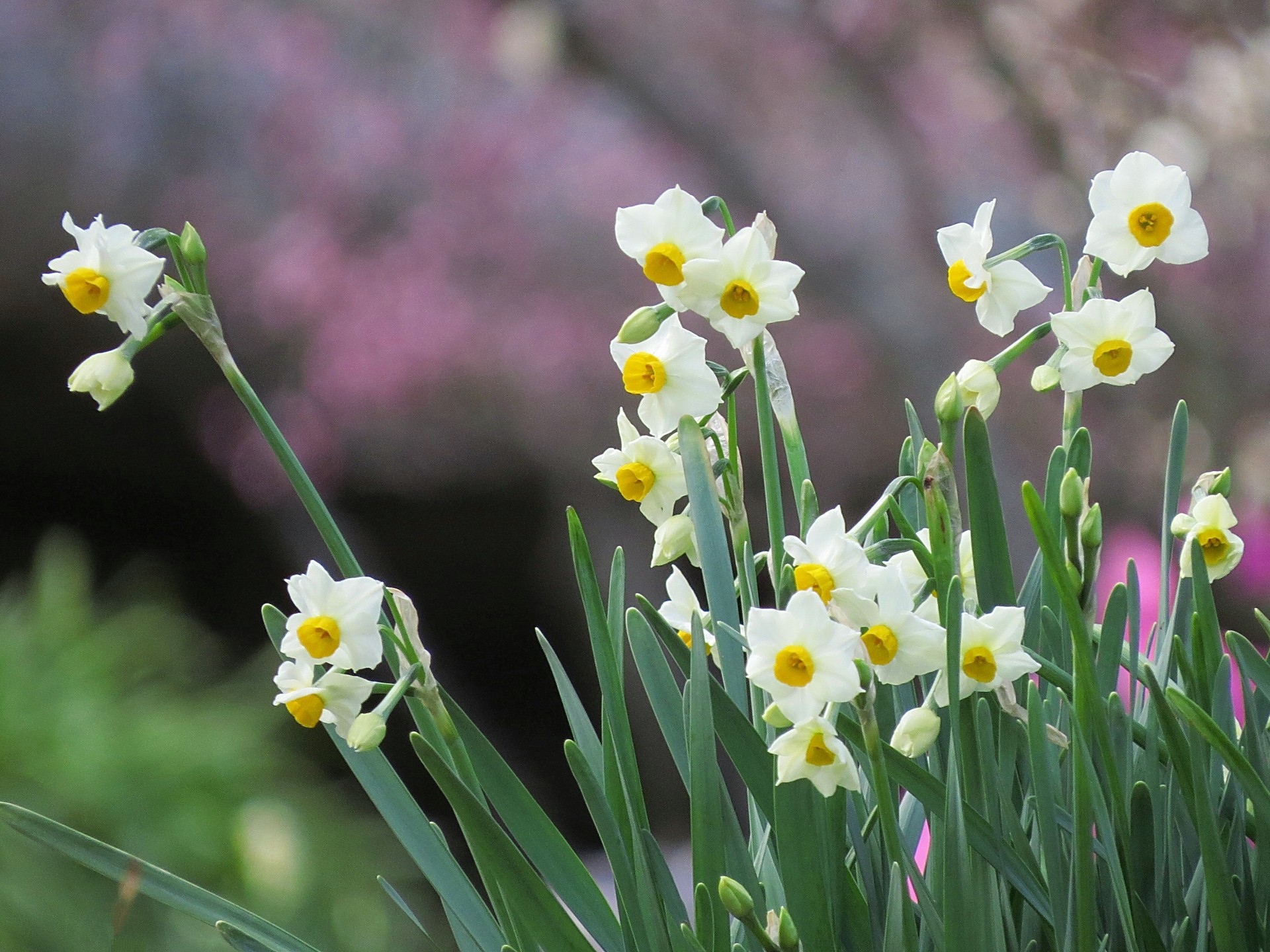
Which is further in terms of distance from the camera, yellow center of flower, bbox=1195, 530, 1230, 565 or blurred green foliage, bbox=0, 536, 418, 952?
blurred green foliage, bbox=0, 536, 418, 952

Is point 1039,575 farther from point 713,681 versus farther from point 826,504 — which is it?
point 826,504

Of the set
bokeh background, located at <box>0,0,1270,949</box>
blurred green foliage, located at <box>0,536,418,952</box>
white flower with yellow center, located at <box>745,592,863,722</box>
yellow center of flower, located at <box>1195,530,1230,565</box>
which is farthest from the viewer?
bokeh background, located at <box>0,0,1270,949</box>

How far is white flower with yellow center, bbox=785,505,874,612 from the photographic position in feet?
0.77

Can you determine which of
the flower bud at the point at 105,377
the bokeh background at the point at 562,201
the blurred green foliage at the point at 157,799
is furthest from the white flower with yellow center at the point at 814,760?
the bokeh background at the point at 562,201

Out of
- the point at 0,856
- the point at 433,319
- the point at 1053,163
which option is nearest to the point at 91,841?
the point at 0,856

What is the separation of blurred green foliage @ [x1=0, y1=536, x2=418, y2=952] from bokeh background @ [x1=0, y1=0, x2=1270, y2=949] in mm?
375

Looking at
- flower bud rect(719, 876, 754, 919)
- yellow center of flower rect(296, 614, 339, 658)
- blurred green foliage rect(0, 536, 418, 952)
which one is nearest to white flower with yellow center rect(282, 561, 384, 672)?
yellow center of flower rect(296, 614, 339, 658)

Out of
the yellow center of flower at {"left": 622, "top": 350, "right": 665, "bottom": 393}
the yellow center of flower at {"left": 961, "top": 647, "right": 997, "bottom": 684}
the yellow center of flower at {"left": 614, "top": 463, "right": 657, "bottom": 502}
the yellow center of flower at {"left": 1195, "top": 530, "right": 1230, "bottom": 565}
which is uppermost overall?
the yellow center of flower at {"left": 622, "top": 350, "right": 665, "bottom": 393}

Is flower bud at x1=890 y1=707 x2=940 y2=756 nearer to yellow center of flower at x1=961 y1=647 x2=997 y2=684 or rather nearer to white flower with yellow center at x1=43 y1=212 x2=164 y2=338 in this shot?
yellow center of flower at x1=961 y1=647 x2=997 y2=684

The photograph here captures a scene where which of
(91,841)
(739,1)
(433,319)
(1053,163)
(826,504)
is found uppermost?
(739,1)

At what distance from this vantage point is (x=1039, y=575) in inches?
14.2

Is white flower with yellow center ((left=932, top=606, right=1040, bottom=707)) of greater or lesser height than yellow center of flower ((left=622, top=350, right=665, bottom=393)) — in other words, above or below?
below

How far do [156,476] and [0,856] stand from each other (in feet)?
3.30

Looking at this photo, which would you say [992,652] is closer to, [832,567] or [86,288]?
[832,567]
